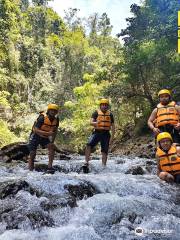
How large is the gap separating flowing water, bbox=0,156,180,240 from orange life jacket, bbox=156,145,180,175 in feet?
0.97

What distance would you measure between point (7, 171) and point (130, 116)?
49.0 feet

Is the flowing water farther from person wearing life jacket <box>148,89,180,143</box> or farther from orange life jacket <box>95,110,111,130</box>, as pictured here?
orange life jacket <box>95,110,111,130</box>

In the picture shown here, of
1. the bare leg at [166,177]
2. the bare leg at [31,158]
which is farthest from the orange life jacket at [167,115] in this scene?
the bare leg at [31,158]

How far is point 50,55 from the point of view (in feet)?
149

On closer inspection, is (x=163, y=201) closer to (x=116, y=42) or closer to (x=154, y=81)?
(x=154, y=81)

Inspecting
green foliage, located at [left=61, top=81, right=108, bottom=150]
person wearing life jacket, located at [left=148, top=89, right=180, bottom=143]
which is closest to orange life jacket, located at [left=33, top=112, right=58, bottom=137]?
person wearing life jacket, located at [left=148, top=89, right=180, bottom=143]

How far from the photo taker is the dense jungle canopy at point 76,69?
69.4ft

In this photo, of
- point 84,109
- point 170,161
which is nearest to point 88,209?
point 170,161

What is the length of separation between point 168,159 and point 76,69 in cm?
3951

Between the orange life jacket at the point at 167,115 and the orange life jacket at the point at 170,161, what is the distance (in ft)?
4.16

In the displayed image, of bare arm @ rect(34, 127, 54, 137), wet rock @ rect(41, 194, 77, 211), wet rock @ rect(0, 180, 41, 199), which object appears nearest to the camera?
wet rock @ rect(41, 194, 77, 211)

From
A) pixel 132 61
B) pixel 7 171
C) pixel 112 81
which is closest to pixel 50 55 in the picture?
pixel 112 81

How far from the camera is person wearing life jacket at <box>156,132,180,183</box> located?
7207 mm

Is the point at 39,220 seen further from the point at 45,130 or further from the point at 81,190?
the point at 45,130
